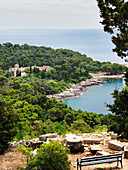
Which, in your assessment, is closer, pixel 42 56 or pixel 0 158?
pixel 0 158

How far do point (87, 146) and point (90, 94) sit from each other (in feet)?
139

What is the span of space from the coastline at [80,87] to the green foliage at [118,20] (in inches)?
1549

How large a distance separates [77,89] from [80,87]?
205 cm

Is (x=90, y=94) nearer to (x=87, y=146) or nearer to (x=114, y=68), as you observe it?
(x=114, y=68)

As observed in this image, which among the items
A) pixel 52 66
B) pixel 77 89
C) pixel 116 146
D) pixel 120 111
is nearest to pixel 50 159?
pixel 120 111

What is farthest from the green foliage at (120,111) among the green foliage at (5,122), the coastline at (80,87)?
the coastline at (80,87)

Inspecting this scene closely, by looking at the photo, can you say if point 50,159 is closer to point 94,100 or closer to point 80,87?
point 94,100

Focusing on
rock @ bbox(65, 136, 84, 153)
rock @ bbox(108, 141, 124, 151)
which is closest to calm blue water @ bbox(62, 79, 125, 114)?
rock @ bbox(108, 141, 124, 151)

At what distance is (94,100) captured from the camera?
146 feet

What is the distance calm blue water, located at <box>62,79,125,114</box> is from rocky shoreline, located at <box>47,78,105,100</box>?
1200 millimetres

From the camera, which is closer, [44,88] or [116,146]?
[116,146]

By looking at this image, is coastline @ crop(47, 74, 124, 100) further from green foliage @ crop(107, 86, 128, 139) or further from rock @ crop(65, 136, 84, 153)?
green foliage @ crop(107, 86, 128, 139)

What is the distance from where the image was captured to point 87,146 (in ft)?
21.3

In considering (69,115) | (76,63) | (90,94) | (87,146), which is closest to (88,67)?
(76,63)
